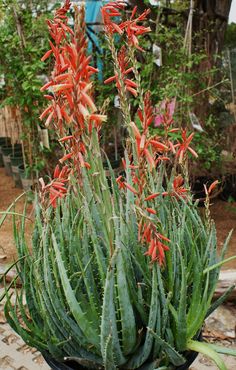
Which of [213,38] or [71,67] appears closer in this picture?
[71,67]

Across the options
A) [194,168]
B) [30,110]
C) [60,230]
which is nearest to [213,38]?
[194,168]

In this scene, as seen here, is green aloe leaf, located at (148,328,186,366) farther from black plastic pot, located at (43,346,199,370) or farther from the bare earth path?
the bare earth path

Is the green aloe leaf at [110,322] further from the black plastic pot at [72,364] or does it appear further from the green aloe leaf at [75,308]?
the black plastic pot at [72,364]

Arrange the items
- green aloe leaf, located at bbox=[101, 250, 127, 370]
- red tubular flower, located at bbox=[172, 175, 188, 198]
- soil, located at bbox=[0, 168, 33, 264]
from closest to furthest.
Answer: green aloe leaf, located at bbox=[101, 250, 127, 370]
red tubular flower, located at bbox=[172, 175, 188, 198]
soil, located at bbox=[0, 168, 33, 264]

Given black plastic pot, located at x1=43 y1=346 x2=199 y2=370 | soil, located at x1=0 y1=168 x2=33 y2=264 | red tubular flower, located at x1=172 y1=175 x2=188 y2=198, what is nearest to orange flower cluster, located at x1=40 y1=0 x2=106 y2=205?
red tubular flower, located at x1=172 y1=175 x2=188 y2=198

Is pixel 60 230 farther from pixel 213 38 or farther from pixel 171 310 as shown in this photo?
pixel 213 38

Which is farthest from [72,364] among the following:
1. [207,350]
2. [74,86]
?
[74,86]

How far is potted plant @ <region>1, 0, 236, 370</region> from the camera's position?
1.01 metres

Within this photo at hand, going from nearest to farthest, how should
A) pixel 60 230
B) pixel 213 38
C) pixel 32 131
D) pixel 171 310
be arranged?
pixel 171 310 < pixel 60 230 < pixel 32 131 < pixel 213 38

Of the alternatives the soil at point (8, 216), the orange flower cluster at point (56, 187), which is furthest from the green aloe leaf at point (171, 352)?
the soil at point (8, 216)

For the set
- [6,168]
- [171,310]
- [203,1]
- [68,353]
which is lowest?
[6,168]

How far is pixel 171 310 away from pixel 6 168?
4.64m

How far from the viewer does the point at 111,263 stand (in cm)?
95

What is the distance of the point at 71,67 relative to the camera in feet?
2.84
